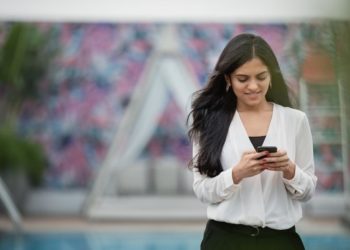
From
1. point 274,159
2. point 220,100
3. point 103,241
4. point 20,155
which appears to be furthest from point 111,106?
point 274,159

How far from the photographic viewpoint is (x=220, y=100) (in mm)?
1533

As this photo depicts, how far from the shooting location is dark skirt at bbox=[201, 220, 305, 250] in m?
1.44

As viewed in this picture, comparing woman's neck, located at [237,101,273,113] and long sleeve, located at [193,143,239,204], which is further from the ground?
woman's neck, located at [237,101,273,113]

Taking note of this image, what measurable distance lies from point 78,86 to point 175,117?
3.99 ft

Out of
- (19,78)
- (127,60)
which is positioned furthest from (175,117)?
(19,78)

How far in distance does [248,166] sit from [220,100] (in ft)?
0.76

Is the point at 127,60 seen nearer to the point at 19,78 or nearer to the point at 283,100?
the point at 19,78

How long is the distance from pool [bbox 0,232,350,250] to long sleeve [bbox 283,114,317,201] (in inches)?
168

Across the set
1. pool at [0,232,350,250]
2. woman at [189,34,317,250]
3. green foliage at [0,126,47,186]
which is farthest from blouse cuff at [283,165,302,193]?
green foliage at [0,126,47,186]

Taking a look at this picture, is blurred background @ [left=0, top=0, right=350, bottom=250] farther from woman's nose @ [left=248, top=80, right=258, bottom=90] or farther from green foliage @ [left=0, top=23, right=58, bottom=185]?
woman's nose @ [left=248, top=80, right=258, bottom=90]

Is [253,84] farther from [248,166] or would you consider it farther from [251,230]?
[251,230]

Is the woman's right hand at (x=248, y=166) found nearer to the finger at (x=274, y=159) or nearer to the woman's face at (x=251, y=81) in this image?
the finger at (x=274, y=159)

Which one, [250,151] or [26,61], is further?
[26,61]

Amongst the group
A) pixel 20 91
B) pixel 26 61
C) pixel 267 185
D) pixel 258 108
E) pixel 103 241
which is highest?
pixel 26 61
